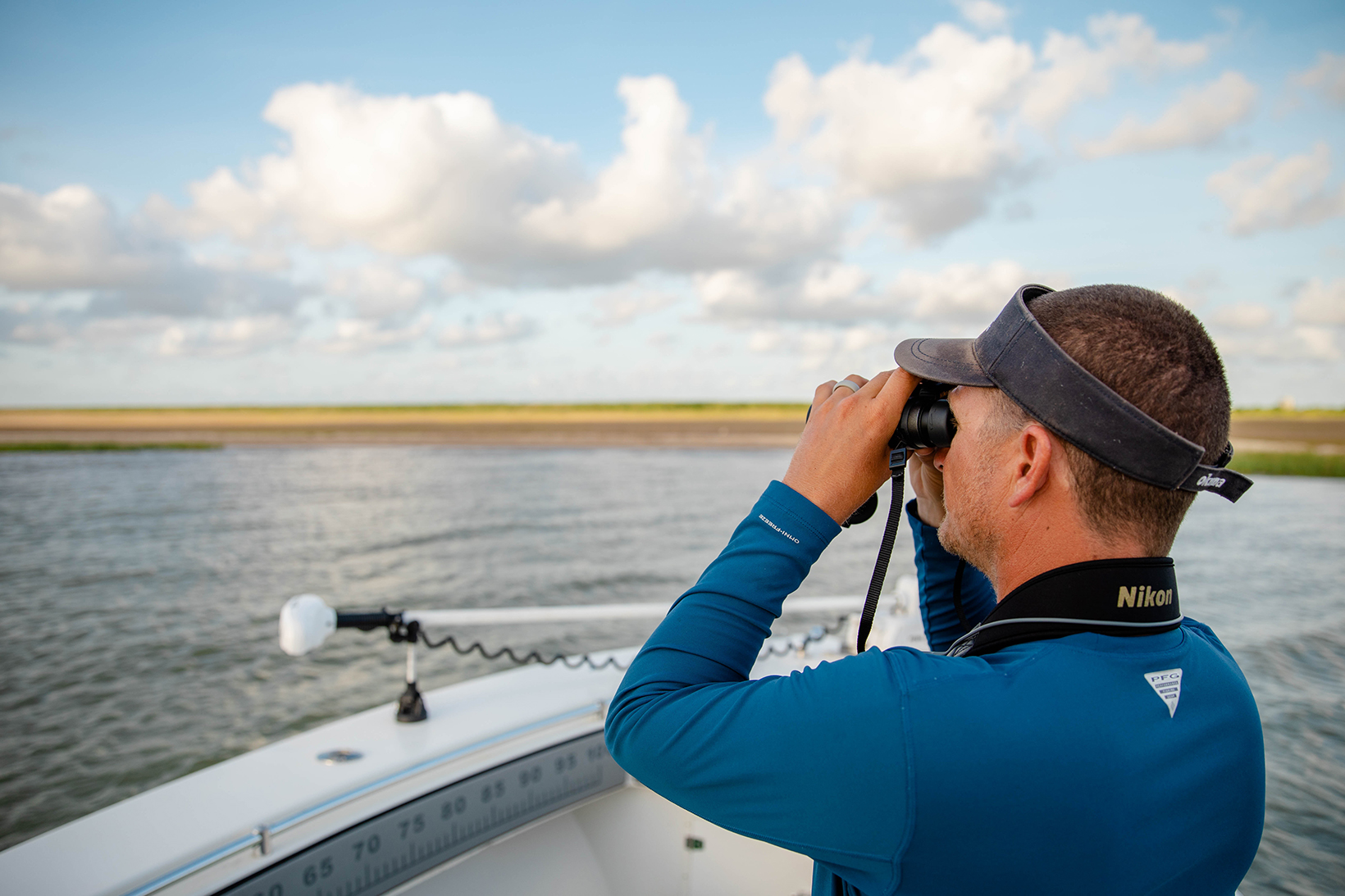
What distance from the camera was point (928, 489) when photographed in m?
1.25

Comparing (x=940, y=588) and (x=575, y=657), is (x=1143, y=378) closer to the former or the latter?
(x=940, y=588)

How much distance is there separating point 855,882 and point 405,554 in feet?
33.9

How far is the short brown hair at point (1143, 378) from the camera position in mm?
763

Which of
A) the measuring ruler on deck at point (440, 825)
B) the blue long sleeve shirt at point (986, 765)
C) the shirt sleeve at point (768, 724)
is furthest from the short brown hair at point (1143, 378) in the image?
the measuring ruler on deck at point (440, 825)

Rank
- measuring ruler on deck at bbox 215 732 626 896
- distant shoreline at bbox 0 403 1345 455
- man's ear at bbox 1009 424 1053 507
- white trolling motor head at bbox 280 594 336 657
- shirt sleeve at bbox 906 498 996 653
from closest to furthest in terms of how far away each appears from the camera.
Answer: man's ear at bbox 1009 424 1053 507
shirt sleeve at bbox 906 498 996 653
measuring ruler on deck at bbox 215 732 626 896
white trolling motor head at bbox 280 594 336 657
distant shoreline at bbox 0 403 1345 455

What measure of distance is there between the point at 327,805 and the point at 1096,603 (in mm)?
1626

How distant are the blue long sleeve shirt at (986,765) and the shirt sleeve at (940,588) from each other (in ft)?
1.64

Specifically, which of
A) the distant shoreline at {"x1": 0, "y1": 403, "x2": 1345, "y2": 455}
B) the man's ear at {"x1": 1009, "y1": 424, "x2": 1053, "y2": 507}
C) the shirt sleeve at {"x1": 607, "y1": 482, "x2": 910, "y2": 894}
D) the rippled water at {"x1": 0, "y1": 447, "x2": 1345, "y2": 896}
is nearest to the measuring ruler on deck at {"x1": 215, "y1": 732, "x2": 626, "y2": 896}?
the shirt sleeve at {"x1": 607, "y1": 482, "x2": 910, "y2": 894}

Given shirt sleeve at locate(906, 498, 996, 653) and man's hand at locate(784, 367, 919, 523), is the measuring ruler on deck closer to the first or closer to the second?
shirt sleeve at locate(906, 498, 996, 653)

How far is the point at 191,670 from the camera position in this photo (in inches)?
242

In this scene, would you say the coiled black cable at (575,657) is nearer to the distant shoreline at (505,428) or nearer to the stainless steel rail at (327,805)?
the stainless steel rail at (327,805)

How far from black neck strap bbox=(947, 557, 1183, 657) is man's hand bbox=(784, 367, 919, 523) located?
0.69 feet

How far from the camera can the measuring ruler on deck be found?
156 centimetres

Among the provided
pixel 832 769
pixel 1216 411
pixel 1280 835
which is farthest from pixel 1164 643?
pixel 1280 835
